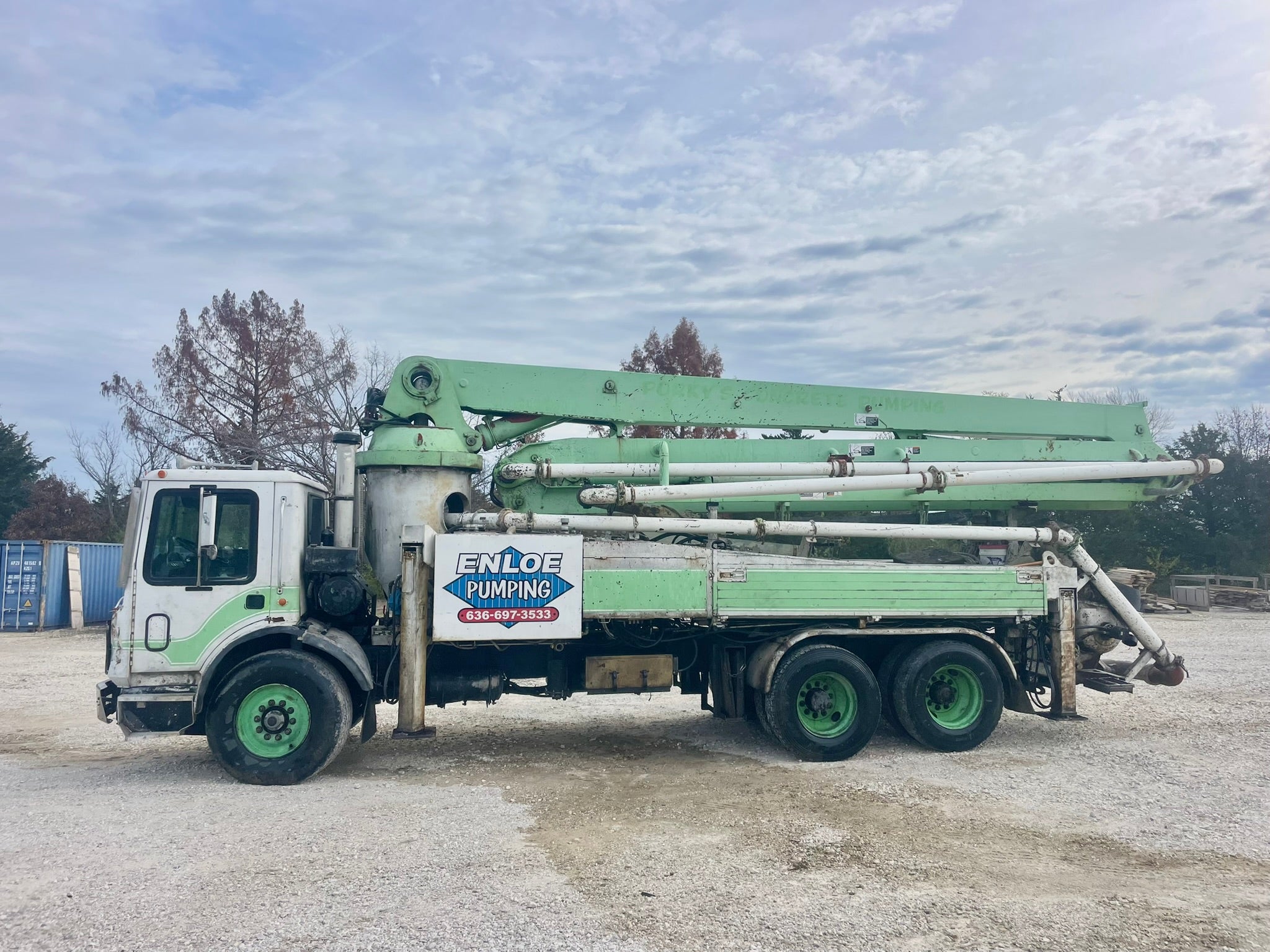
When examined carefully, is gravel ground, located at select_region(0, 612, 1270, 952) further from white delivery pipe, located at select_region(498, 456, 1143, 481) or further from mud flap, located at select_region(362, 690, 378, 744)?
white delivery pipe, located at select_region(498, 456, 1143, 481)

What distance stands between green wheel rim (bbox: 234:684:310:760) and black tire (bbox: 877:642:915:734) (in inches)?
207

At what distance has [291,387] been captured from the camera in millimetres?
24125

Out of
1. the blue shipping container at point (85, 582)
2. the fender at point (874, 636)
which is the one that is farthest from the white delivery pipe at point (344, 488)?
the blue shipping container at point (85, 582)

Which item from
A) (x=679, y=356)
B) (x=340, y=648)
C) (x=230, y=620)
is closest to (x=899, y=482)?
(x=340, y=648)

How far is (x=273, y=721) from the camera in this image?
24.0ft

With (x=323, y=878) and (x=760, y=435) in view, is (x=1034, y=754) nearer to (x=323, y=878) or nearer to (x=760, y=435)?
(x=760, y=435)

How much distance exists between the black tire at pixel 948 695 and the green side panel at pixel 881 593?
399 millimetres

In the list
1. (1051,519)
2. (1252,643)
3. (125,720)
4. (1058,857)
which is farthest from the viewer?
(1252,643)

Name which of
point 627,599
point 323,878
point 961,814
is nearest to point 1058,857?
point 961,814

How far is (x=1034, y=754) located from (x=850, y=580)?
96.9 inches

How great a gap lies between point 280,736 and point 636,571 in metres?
3.28

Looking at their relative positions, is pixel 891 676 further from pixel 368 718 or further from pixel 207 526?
pixel 207 526

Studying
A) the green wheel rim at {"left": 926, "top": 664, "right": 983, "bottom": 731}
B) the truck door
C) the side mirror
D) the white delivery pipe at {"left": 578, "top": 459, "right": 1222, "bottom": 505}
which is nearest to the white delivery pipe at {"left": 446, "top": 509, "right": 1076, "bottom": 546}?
the white delivery pipe at {"left": 578, "top": 459, "right": 1222, "bottom": 505}

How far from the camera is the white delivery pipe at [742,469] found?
28.0ft
